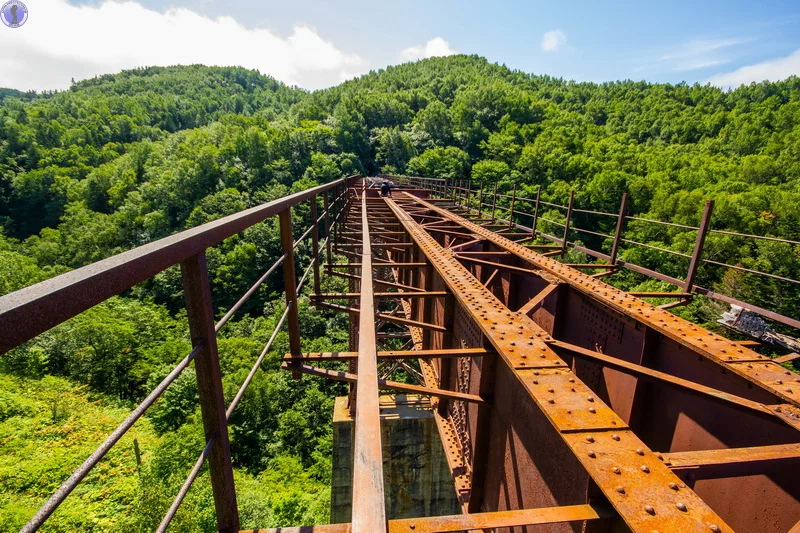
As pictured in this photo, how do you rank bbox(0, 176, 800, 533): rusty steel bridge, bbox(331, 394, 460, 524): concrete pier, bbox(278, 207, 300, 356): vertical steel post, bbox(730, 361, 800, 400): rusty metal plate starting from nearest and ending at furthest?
bbox(0, 176, 800, 533): rusty steel bridge → bbox(730, 361, 800, 400): rusty metal plate → bbox(278, 207, 300, 356): vertical steel post → bbox(331, 394, 460, 524): concrete pier

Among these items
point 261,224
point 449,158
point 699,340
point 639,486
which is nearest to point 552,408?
point 639,486

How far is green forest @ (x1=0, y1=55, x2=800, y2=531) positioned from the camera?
2409 centimetres

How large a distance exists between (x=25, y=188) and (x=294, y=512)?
326ft

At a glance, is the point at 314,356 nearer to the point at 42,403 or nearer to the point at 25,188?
the point at 42,403

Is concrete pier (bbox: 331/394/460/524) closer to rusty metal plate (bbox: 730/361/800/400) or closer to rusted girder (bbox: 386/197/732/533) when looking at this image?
rusted girder (bbox: 386/197/732/533)

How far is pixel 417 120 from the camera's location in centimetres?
10288

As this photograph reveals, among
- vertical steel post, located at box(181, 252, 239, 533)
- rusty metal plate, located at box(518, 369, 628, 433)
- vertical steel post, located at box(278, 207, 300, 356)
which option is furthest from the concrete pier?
vertical steel post, located at box(181, 252, 239, 533)

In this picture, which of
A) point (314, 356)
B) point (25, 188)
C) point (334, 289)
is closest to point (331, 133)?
point (334, 289)

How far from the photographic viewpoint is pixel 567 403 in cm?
213

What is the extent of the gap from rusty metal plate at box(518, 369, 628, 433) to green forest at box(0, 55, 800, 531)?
2207 centimetres

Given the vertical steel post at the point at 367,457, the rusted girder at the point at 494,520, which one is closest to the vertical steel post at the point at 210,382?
the rusted girder at the point at 494,520

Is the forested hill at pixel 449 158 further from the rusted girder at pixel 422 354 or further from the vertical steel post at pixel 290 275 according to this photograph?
the vertical steel post at pixel 290 275

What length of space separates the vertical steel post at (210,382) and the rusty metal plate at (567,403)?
1625 millimetres

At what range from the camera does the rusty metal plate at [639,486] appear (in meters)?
1.47
